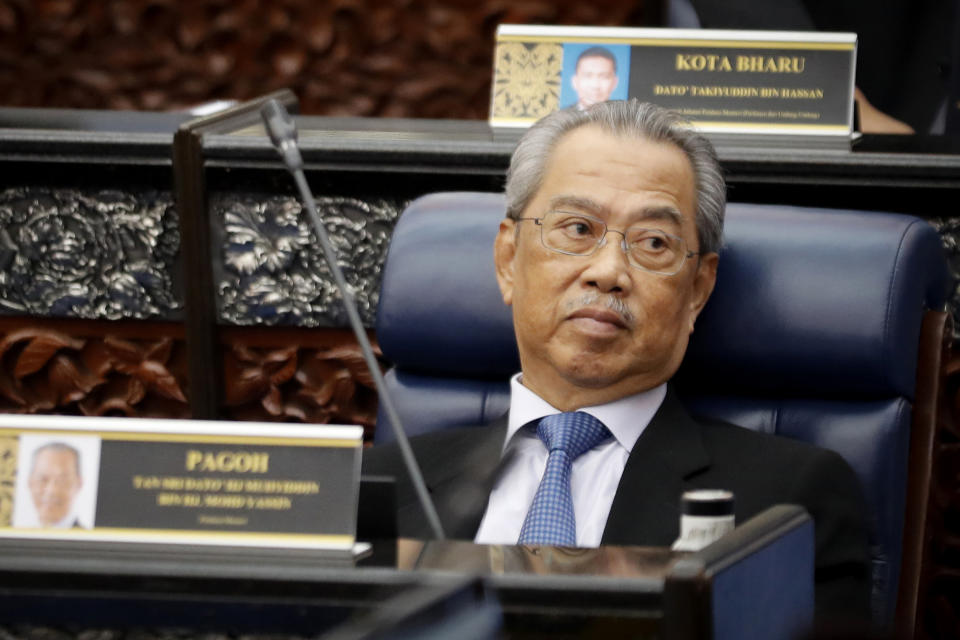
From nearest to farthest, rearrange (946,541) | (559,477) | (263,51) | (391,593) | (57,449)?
(391,593) < (57,449) < (559,477) < (946,541) < (263,51)

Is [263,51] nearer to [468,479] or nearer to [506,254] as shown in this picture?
[506,254]

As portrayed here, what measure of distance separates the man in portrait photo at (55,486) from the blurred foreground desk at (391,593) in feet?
0.22

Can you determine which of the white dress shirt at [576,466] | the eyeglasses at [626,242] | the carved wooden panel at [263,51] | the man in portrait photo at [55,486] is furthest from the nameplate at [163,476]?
the carved wooden panel at [263,51]

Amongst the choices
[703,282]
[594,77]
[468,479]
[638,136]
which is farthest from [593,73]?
[468,479]

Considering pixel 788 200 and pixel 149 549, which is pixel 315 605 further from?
pixel 788 200

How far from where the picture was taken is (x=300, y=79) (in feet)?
12.4

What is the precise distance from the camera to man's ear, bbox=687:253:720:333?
Answer: 1582mm

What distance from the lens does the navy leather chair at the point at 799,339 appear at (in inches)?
59.4

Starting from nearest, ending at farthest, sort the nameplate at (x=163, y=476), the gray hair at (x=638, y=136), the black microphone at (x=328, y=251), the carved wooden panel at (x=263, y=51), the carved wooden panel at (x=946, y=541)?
the nameplate at (x=163, y=476), the black microphone at (x=328, y=251), the gray hair at (x=638, y=136), the carved wooden panel at (x=946, y=541), the carved wooden panel at (x=263, y=51)

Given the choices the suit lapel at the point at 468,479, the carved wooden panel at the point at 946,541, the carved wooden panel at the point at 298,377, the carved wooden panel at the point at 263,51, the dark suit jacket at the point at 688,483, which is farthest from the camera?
the carved wooden panel at the point at 263,51

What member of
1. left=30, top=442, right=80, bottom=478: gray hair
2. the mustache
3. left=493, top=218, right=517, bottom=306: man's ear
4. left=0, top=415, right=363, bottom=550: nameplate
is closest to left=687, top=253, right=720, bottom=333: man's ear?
the mustache

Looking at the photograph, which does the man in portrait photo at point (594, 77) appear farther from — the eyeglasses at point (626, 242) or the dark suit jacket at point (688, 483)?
the dark suit jacket at point (688, 483)

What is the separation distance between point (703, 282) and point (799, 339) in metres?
0.14

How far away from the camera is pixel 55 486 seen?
0.93 metres
